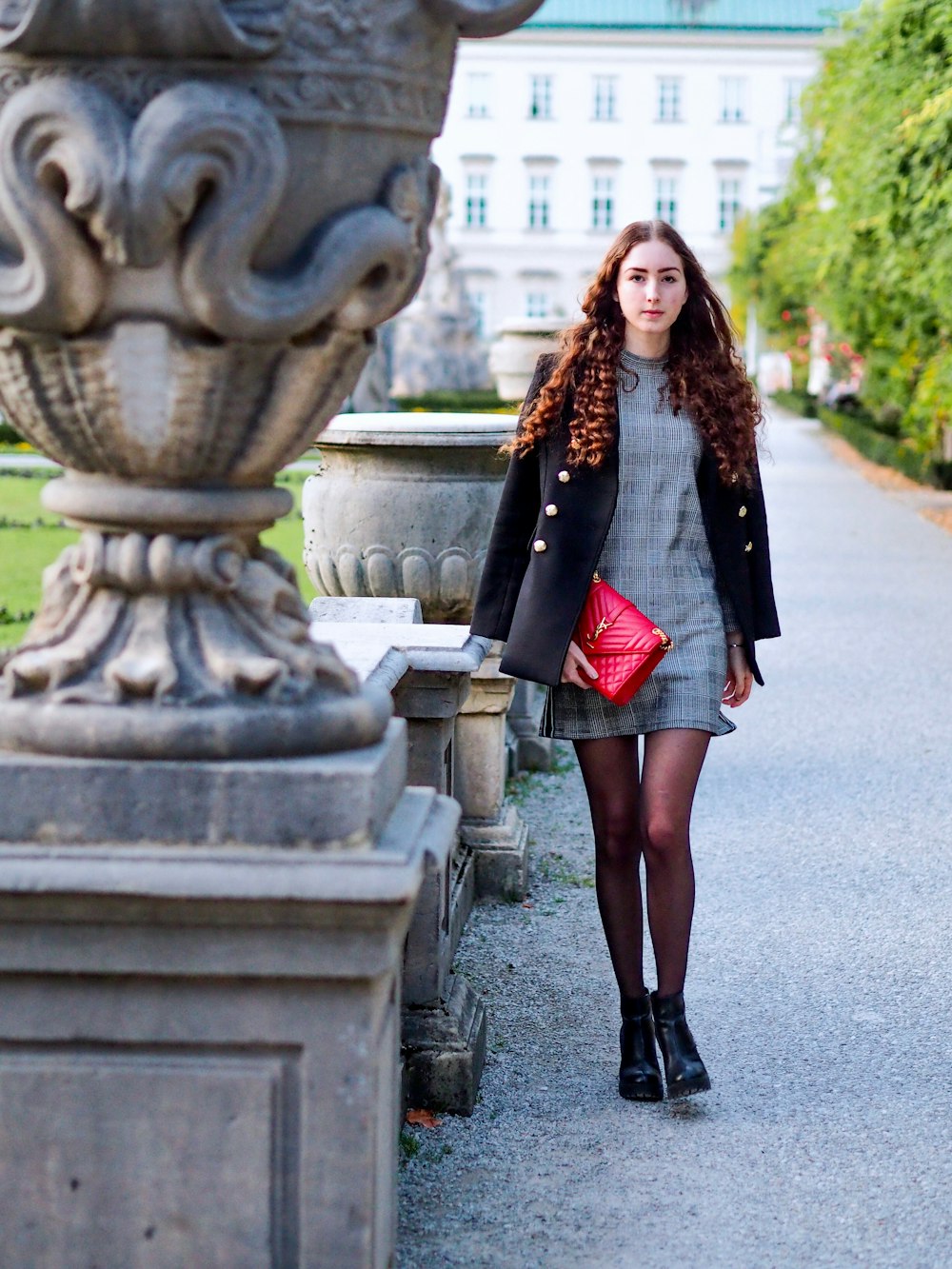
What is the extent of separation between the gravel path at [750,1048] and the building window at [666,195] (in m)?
59.1

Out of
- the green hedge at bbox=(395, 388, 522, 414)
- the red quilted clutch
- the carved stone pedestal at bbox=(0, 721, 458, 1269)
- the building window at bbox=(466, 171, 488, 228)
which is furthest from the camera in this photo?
the building window at bbox=(466, 171, 488, 228)

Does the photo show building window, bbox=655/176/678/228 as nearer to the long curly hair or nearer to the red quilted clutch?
the long curly hair

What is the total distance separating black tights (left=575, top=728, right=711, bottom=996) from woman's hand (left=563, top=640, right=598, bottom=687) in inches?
6.0

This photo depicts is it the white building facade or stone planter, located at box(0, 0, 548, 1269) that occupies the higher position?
the white building facade

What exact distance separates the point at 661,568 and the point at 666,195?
63114mm

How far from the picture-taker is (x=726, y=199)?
64375mm

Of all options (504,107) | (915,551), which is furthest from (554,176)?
(915,551)

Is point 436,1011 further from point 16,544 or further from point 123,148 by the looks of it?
point 16,544

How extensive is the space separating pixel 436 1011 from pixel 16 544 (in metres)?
9.82

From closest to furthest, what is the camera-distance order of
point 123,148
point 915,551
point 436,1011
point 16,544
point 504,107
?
point 123,148 → point 436,1011 → point 16,544 → point 915,551 → point 504,107

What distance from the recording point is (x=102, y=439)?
2277 mm

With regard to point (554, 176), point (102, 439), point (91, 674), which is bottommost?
point (91, 674)

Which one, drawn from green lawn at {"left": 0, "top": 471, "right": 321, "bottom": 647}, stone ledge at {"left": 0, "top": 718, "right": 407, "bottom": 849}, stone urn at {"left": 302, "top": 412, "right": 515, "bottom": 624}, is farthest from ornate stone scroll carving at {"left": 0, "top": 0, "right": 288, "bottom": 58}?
green lawn at {"left": 0, "top": 471, "right": 321, "bottom": 647}

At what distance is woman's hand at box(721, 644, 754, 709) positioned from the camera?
3680mm
